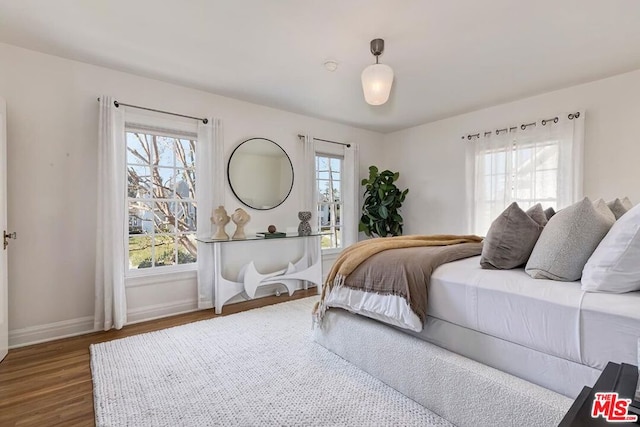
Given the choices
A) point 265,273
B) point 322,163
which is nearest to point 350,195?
point 322,163

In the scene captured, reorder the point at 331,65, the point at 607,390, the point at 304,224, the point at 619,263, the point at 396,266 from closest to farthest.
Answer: the point at 607,390 → the point at 619,263 → the point at 396,266 → the point at 331,65 → the point at 304,224

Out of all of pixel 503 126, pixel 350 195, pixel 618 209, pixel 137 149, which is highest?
pixel 503 126

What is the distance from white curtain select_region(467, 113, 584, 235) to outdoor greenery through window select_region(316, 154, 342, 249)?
1.85 meters

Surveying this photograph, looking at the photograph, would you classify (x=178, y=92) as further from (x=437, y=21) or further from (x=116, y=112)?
(x=437, y=21)

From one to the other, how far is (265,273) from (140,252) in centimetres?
145

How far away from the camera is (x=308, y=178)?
14.3ft

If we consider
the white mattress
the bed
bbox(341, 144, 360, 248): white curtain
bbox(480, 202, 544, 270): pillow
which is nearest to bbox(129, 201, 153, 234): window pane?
the bed

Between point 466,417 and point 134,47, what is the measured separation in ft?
11.2

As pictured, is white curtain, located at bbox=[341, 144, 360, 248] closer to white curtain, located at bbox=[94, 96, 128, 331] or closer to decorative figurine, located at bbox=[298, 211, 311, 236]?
decorative figurine, located at bbox=[298, 211, 311, 236]

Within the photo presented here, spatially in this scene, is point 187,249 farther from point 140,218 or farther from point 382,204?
point 382,204

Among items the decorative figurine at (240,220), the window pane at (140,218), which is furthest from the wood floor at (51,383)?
the decorative figurine at (240,220)

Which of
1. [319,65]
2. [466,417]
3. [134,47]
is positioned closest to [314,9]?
[319,65]

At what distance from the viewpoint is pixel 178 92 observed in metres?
3.38

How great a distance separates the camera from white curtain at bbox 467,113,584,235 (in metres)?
3.36
